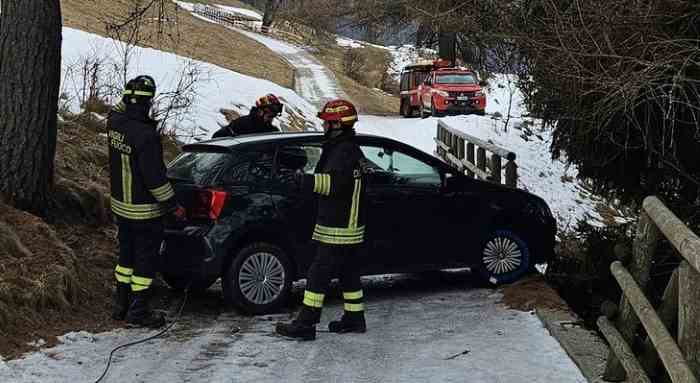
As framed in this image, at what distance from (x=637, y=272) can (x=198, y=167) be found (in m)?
3.96

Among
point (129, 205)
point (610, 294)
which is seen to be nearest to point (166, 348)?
point (129, 205)

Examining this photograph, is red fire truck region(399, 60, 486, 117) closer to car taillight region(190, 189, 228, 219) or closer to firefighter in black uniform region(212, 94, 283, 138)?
firefighter in black uniform region(212, 94, 283, 138)

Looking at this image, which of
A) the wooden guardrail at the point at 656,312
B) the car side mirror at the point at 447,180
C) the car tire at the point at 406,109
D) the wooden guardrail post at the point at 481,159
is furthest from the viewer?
the car tire at the point at 406,109

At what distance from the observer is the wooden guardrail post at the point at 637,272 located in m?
5.95

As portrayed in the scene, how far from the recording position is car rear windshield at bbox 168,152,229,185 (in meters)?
8.31

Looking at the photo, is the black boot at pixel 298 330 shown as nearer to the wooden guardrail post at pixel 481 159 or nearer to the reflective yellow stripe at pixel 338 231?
the reflective yellow stripe at pixel 338 231

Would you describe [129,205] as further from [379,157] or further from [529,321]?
[529,321]

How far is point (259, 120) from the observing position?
1139 centimetres

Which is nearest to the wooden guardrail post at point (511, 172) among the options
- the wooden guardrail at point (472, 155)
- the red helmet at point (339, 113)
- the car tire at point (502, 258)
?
the wooden guardrail at point (472, 155)

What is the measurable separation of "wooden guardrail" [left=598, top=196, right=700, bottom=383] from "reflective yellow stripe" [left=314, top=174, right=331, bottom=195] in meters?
2.27

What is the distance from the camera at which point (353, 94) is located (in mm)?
46312

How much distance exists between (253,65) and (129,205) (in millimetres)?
38107

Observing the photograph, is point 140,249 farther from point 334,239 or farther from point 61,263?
point 334,239

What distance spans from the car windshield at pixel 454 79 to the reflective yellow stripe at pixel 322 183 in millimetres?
27524
